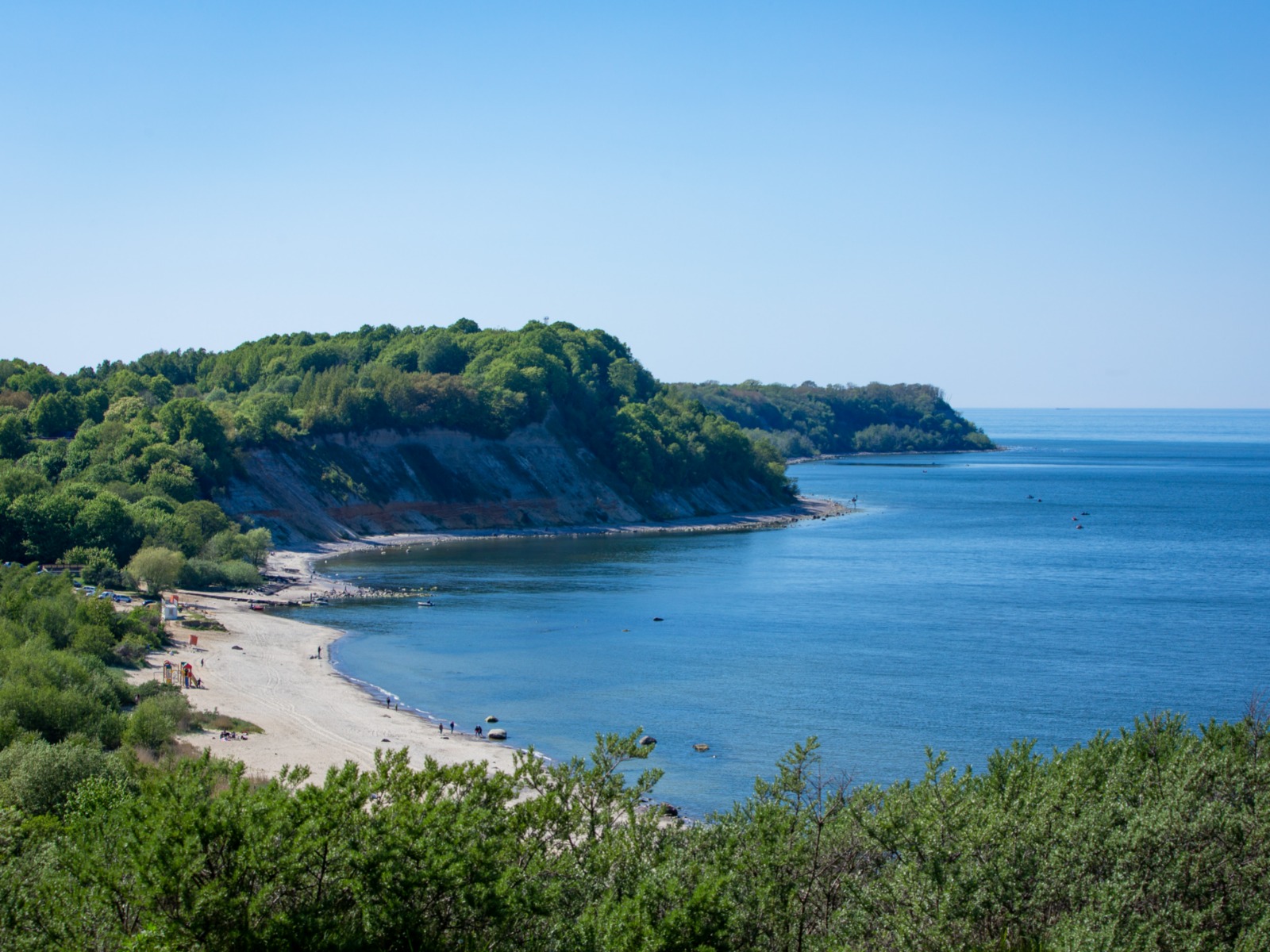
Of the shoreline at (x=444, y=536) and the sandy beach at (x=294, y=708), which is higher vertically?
the shoreline at (x=444, y=536)

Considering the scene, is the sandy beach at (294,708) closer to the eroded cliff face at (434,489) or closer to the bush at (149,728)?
the bush at (149,728)

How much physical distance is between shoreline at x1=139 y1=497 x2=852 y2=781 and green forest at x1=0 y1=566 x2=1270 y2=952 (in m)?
12.9

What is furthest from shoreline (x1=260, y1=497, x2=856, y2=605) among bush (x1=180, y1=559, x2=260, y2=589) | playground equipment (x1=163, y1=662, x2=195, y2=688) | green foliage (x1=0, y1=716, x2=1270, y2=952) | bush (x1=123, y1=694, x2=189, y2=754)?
green foliage (x1=0, y1=716, x2=1270, y2=952)

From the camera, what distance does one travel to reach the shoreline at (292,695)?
42781 millimetres

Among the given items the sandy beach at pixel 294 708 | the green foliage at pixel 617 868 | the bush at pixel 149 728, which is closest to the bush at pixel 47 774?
the green foliage at pixel 617 868

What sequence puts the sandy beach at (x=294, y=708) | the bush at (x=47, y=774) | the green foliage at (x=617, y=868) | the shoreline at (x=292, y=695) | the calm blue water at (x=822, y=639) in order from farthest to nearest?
the calm blue water at (x=822, y=639) → the shoreline at (x=292, y=695) → the sandy beach at (x=294, y=708) → the bush at (x=47, y=774) → the green foliage at (x=617, y=868)

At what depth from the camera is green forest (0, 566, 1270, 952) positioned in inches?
661

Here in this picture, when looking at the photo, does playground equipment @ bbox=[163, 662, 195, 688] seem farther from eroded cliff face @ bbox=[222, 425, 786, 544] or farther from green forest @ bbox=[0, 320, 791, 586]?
eroded cliff face @ bbox=[222, 425, 786, 544]

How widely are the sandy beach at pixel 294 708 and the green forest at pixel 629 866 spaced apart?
47.7ft

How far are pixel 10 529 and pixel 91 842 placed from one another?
67.9 meters

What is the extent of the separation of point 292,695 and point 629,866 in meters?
36.1

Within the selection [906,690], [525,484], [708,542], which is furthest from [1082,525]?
[906,690]

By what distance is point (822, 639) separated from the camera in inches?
2721

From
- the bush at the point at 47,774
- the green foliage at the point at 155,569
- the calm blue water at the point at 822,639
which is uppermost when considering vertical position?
the green foliage at the point at 155,569
